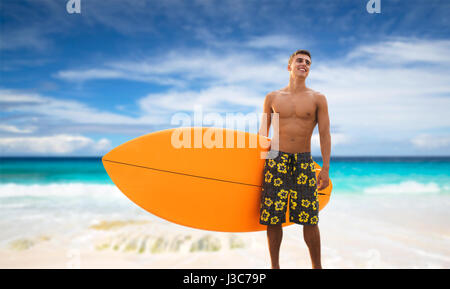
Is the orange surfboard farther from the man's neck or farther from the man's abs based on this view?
the man's neck

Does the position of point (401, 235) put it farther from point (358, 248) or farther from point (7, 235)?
point (7, 235)

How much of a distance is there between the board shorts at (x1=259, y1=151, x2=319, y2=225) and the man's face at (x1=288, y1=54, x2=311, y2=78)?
0.59 m

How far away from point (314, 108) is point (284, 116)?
0.22m

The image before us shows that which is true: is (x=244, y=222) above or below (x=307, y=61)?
below

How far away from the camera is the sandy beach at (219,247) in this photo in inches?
116

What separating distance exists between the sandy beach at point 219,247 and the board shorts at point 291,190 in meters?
1.07

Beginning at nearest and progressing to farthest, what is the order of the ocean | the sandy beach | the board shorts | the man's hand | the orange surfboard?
the board shorts → the man's hand → the orange surfboard → the sandy beach → the ocean

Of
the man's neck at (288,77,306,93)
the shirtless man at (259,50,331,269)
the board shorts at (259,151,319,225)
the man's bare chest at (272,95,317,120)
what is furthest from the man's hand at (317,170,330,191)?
the man's neck at (288,77,306,93)

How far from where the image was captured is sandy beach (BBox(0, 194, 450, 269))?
2.95 metres

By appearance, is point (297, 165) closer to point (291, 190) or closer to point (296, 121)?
point (291, 190)

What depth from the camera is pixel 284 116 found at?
2.10 m

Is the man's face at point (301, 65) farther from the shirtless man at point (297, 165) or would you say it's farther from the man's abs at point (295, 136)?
the man's abs at point (295, 136)

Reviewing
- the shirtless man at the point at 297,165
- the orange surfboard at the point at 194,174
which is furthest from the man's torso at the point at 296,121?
the orange surfboard at the point at 194,174
